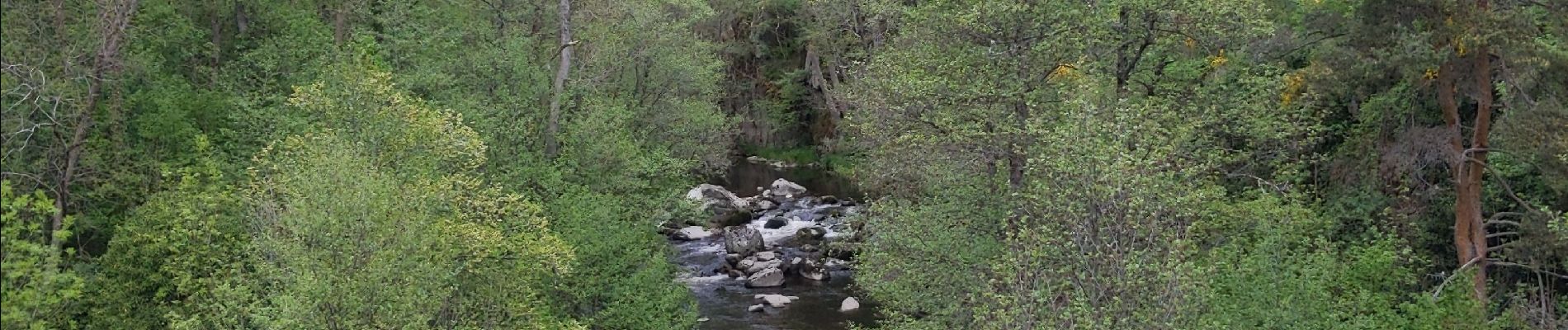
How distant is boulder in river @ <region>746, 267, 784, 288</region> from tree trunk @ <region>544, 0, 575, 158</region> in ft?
29.6

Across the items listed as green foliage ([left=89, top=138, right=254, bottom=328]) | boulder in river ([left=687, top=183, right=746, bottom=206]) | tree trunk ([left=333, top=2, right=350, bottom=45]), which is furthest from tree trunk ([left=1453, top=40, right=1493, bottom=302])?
boulder in river ([left=687, top=183, right=746, bottom=206])

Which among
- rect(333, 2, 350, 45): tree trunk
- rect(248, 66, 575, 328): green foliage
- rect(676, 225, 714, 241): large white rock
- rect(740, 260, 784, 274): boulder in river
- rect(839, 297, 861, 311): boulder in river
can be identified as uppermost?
rect(333, 2, 350, 45): tree trunk

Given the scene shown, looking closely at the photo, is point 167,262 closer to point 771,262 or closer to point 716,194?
point 771,262

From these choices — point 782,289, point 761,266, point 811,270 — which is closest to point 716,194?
point 761,266

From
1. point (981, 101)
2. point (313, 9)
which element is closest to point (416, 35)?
point (313, 9)

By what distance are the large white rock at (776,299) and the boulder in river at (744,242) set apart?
263 inches

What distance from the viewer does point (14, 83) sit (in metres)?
18.6

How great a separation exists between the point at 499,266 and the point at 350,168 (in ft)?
10.7

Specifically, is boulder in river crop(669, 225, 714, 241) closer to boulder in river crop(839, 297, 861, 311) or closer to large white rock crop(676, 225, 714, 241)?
large white rock crop(676, 225, 714, 241)

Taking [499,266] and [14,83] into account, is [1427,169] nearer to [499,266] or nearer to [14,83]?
[499,266]

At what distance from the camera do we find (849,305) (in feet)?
117

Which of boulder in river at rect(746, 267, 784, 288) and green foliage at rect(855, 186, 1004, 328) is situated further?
boulder in river at rect(746, 267, 784, 288)

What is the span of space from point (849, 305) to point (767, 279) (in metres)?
4.26

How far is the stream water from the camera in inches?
1346
